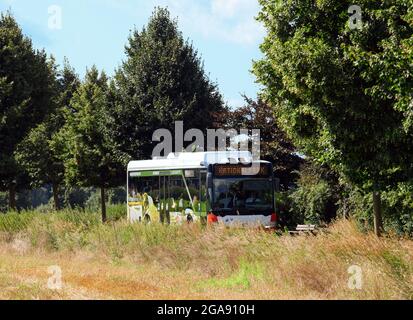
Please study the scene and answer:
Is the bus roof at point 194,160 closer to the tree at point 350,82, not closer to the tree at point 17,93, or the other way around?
the tree at point 350,82

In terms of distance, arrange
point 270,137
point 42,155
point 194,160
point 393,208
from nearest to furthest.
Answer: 1. point 393,208
2. point 194,160
3. point 270,137
4. point 42,155

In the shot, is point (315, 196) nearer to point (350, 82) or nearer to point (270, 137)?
point (270, 137)

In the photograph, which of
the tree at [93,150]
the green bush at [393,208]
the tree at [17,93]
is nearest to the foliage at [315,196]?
the green bush at [393,208]

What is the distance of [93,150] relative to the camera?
120 ft

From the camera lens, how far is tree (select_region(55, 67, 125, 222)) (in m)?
36.2

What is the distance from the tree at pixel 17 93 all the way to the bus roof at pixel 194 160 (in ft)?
37.7

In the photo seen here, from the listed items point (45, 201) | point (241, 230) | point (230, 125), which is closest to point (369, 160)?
point (241, 230)

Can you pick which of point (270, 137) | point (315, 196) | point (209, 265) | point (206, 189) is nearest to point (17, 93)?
point (270, 137)

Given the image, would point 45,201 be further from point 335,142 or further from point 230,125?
point 335,142

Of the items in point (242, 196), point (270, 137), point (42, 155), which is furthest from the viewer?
point (42, 155)

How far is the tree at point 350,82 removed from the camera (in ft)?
47.8

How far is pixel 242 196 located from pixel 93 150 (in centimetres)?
1532

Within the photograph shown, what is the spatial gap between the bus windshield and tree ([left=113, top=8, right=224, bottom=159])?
471 inches
